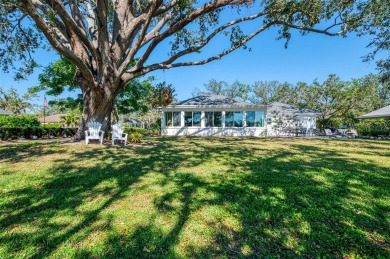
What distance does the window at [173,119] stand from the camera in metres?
20.0

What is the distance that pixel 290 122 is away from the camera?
69.5ft

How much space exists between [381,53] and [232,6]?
1062 centimetres

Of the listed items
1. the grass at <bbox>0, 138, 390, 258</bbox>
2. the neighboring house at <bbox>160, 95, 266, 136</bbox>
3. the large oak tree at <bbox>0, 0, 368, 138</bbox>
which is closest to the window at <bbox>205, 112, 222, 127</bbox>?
the neighboring house at <bbox>160, 95, 266, 136</bbox>

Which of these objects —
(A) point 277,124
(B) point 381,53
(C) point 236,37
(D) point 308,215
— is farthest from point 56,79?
(B) point 381,53

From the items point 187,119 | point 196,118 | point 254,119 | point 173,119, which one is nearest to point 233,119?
point 254,119

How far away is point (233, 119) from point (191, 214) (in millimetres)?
17952

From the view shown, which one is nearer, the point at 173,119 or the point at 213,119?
the point at 213,119

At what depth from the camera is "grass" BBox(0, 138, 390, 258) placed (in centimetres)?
192

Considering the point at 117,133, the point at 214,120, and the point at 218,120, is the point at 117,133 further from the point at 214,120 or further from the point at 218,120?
the point at 218,120

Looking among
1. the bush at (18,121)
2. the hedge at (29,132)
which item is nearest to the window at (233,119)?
the hedge at (29,132)

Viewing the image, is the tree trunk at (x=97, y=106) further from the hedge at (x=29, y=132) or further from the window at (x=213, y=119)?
the window at (x=213, y=119)

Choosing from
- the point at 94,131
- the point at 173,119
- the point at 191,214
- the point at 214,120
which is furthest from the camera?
the point at 173,119

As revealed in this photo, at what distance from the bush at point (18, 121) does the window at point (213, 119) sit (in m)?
14.3

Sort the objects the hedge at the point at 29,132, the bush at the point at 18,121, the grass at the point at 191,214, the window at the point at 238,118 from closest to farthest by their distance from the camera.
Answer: the grass at the point at 191,214
the hedge at the point at 29,132
the bush at the point at 18,121
the window at the point at 238,118
